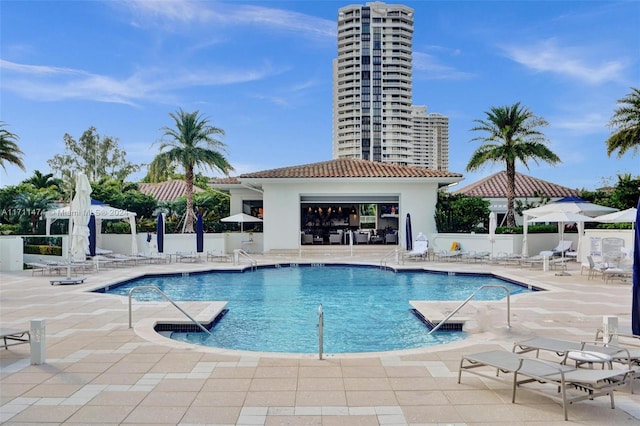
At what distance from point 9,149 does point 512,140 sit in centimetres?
2505

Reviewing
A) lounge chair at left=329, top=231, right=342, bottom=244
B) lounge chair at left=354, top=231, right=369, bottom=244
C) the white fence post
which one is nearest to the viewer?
the white fence post

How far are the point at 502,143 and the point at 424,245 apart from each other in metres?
7.03

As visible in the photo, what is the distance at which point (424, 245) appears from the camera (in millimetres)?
20500

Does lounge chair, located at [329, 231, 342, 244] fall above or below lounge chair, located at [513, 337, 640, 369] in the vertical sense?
above

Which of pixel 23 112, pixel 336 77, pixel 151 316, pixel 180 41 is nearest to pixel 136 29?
pixel 180 41

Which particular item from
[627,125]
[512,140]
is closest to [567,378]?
[512,140]

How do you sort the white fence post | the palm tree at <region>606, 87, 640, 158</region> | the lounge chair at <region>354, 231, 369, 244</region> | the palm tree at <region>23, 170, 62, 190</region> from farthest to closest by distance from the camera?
1. the palm tree at <region>23, 170, 62, 190</region>
2. the lounge chair at <region>354, 231, 369, 244</region>
3. the palm tree at <region>606, 87, 640, 158</region>
4. the white fence post

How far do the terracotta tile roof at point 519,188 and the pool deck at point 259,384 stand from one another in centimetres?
2282

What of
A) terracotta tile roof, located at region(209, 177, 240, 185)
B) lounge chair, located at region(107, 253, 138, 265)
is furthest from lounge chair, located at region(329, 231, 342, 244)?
lounge chair, located at region(107, 253, 138, 265)

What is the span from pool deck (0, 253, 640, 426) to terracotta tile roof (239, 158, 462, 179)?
50.0 ft

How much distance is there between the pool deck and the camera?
4.34 metres

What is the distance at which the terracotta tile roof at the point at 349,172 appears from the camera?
77.6ft

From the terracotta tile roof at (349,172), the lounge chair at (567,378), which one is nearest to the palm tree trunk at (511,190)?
the terracotta tile roof at (349,172)

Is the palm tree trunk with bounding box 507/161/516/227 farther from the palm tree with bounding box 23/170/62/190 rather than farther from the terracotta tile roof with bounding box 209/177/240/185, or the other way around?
the palm tree with bounding box 23/170/62/190
